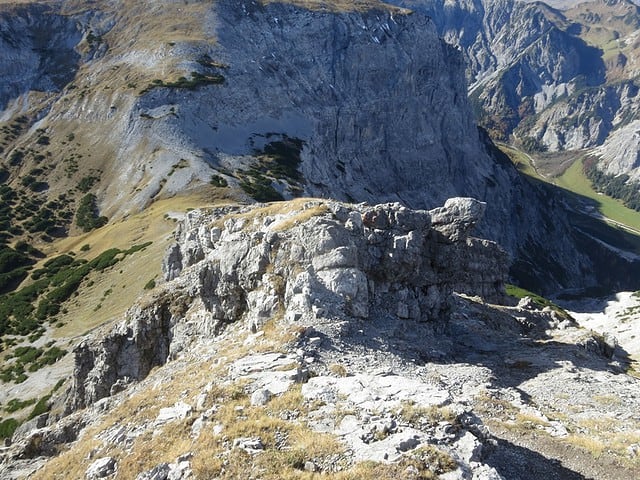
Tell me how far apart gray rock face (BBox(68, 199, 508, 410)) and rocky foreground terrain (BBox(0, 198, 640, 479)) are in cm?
12

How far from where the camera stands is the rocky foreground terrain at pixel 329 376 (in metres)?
14.9

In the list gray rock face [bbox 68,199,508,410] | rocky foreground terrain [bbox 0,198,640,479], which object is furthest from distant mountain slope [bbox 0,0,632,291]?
rocky foreground terrain [bbox 0,198,640,479]

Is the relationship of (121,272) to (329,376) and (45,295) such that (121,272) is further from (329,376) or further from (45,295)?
(329,376)

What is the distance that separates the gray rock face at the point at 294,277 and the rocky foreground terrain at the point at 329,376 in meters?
0.12

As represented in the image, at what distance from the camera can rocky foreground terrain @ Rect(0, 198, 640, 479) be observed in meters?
14.9

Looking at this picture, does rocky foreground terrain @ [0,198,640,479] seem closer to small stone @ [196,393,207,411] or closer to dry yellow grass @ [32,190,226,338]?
small stone @ [196,393,207,411]

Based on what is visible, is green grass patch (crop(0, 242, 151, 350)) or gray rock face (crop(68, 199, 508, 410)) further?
green grass patch (crop(0, 242, 151, 350))

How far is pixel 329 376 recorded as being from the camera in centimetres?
1945

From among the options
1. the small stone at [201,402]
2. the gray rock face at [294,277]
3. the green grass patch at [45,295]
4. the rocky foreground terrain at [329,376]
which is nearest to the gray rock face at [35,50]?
the green grass patch at [45,295]

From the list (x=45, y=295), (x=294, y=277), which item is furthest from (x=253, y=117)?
(x=294, y=277)

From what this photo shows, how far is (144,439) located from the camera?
58.2 ft

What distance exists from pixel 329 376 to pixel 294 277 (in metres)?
8.72

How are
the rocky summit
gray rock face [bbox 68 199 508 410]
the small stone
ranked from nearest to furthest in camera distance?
the rocky summit → the small stone → gray rock face [bbox 68 199 508 410]

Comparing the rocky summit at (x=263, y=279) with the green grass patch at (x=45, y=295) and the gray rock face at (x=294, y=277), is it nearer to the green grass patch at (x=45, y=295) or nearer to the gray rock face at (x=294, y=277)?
A: the gray rock face at (x=294, y=277)
